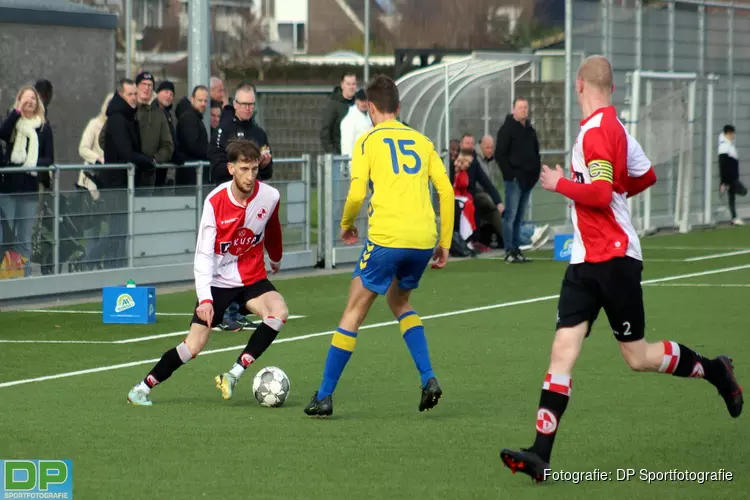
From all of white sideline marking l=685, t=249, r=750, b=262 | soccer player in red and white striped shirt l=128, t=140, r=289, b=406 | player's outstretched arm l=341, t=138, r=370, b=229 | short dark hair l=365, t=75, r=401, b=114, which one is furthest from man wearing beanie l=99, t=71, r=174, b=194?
white sideline marking l=685, t=249, r=750, b=262

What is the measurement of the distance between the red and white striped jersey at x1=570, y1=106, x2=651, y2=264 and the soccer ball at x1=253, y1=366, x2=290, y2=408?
8.45 feet

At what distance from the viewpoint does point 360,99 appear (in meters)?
18.9

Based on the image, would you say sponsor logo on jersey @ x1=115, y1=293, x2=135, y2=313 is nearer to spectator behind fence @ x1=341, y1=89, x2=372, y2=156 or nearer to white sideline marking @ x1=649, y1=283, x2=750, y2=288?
spectator behind fence @ x1=341, y1=89, x2=372, y2=156

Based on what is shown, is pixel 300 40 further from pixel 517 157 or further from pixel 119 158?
pixel 119 158

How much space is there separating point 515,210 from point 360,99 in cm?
266

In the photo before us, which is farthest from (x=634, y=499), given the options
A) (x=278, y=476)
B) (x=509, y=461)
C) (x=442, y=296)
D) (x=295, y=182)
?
(x=295, y=182)

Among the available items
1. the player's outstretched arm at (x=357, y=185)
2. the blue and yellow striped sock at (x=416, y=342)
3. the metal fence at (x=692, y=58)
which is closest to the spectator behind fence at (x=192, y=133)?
the blue and yellow striped sock at (x=416, y=342)

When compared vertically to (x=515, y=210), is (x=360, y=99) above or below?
above

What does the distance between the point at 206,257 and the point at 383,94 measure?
150cm

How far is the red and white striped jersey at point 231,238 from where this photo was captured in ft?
30.9

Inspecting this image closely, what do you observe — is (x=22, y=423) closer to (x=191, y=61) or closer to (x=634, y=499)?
(x=634, y=499)

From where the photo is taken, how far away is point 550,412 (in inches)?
284

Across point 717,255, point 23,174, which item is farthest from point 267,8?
point 23,174

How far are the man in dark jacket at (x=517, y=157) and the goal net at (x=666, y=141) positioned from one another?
5.54 m
